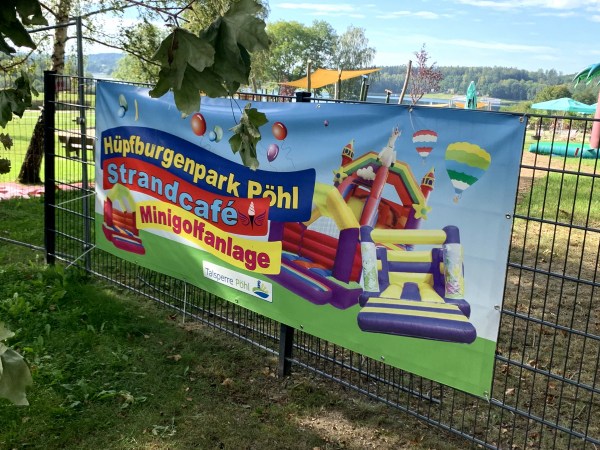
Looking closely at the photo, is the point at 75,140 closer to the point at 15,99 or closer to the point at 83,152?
the point at 83,152

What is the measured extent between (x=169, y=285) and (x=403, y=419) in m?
3.09

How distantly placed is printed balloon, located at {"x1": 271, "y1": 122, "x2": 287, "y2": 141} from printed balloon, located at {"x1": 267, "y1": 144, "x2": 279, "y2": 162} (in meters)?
0.06

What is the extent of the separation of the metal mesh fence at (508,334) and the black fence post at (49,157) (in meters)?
0.01

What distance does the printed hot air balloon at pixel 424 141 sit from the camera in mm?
3518

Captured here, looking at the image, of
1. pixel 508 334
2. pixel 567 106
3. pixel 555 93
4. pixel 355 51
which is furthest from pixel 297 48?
pixel 508 334

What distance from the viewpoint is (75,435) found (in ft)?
12.4

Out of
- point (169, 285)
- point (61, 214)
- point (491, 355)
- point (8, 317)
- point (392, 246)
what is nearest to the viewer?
point (491, 355)

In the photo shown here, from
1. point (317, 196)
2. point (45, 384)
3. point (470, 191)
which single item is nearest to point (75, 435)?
point (45, 384)

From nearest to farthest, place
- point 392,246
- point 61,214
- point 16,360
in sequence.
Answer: point 16,360 → point 392,246 → point 61,214

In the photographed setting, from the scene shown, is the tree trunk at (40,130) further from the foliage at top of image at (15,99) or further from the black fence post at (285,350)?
the foliage at top of image at (15,99)

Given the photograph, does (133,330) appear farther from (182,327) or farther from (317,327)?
(317,327)

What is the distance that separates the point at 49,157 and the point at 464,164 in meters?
4.68

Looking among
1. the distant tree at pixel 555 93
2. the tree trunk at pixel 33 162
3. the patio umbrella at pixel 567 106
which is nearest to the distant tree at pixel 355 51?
the distant tree at pixel 555 93

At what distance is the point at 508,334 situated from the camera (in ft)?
18.6
